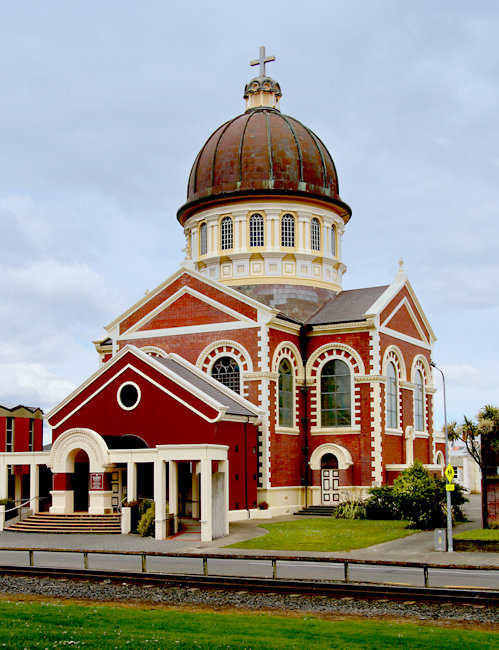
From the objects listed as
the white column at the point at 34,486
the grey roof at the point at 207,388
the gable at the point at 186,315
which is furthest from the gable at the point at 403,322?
the white column at the point at 34,486

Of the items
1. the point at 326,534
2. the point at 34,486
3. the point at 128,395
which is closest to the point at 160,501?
the point at 326,534

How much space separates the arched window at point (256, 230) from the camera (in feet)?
154

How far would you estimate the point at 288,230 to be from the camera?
47.3 metres

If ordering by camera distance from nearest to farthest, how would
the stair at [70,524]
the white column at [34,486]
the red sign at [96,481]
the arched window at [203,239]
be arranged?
the stair at [70,524], the red sign at [96,481], the white column at [34,486], the arched window at [203,239]

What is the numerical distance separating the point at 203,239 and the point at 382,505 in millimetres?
19337

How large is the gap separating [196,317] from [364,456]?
1073 centimetres

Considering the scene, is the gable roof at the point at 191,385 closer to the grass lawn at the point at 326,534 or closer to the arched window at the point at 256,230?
the grass lawn at the point at 326,534

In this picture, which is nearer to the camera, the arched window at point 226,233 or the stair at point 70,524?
the stair at point 70,524

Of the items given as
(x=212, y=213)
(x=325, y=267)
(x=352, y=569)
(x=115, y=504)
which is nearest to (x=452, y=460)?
(x=325, y=267)

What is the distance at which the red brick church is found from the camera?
3584cm

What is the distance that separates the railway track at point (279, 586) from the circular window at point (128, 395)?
49.4 ft

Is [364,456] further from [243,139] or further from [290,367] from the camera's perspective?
[243,139]

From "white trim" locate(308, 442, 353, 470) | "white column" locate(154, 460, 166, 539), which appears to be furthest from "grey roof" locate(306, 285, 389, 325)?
"white column" locate(154, 460, 166, 539)

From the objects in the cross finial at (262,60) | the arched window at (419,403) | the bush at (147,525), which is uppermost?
the cross finial at (262,60)
